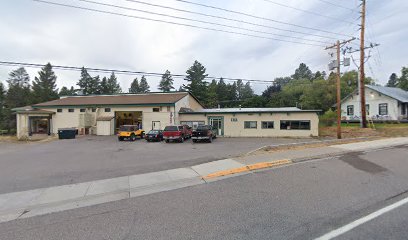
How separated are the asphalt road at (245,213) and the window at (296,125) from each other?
19475mm

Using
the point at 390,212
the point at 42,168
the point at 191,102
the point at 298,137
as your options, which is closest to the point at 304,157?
the point at 390,212

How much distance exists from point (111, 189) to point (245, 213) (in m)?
4.39

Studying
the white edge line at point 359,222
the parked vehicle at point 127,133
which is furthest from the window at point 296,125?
the white edge line at point 359,222

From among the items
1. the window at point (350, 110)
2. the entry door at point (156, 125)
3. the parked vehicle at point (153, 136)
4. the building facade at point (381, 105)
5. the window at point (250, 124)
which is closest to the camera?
the parked vehicle at point (153, 136)

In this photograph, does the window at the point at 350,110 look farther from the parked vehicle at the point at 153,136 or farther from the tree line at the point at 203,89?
the parked vehicle at the point at 153,136

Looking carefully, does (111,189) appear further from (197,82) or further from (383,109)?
(197,82)

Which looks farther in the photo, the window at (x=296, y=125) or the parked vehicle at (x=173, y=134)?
the window at (x=296, y=125)

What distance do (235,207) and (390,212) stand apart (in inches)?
131

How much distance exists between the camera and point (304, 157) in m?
10.6

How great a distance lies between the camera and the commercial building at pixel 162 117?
87.2 ft

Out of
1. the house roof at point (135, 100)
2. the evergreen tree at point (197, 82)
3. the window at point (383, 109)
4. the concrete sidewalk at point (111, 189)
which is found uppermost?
the evergreen tree at point (197, 82)

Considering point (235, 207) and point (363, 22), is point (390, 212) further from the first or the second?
point (363, 22)

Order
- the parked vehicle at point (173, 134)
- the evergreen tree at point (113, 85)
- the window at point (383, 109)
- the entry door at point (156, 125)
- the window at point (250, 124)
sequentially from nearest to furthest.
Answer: the parked vehicle at point (173, 134), the window at point (250, 124), the entry door at point (156, 125), the window at point (383, 109), the evergreen tree at point (113, 85)

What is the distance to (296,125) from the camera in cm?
2627
